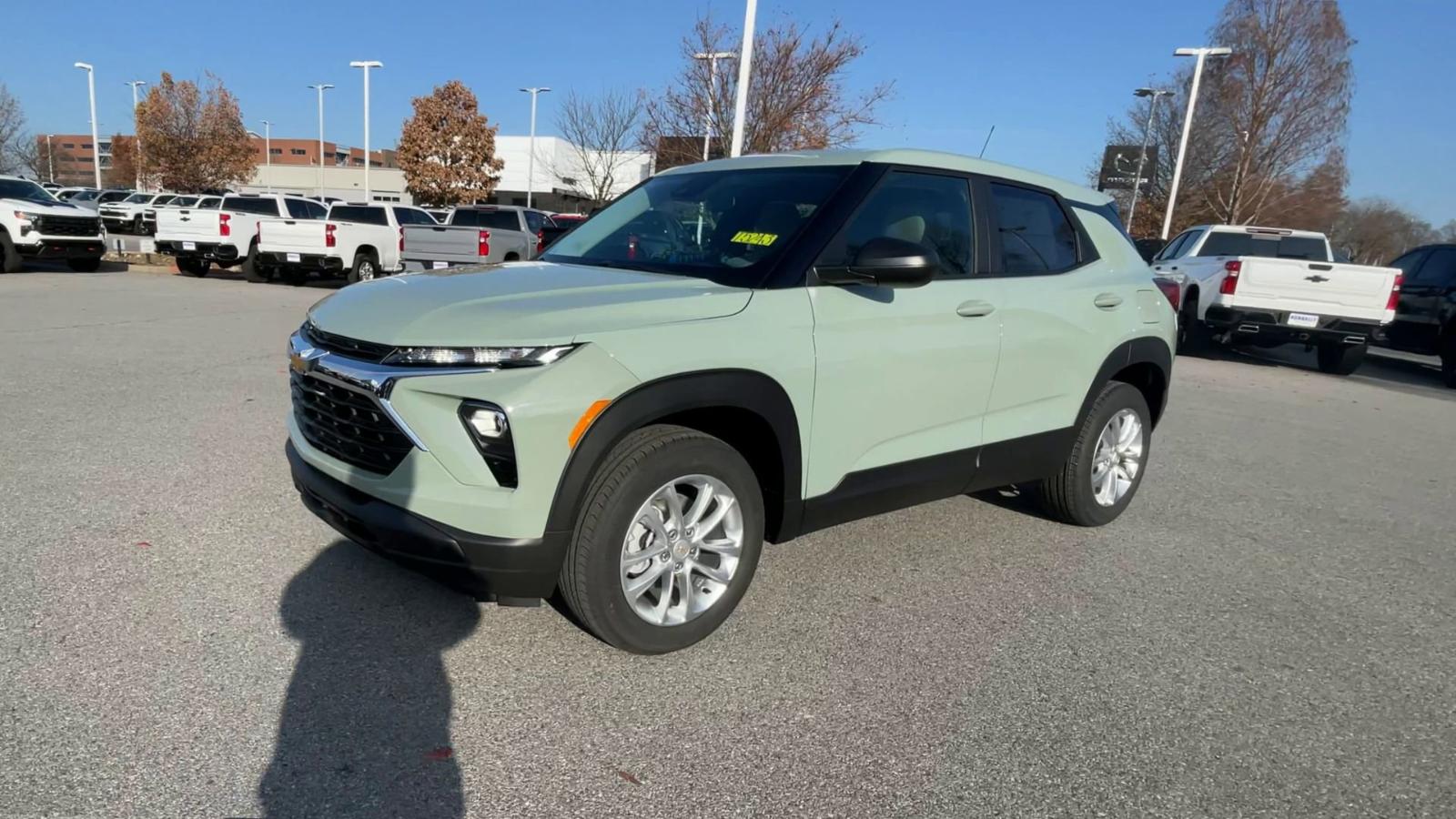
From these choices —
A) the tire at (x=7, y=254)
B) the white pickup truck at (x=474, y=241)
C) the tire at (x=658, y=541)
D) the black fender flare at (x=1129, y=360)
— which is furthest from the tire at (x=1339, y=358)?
the tire at (x=7, y=254)

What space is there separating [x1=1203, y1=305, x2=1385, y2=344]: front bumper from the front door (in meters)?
9.80

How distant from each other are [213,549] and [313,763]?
1749 millimetres

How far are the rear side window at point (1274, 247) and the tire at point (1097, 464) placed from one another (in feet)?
33.7

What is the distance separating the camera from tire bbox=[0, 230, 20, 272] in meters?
15.6

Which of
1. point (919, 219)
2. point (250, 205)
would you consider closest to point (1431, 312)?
point (919, 219)

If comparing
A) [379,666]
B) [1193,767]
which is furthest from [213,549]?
[1193,767]

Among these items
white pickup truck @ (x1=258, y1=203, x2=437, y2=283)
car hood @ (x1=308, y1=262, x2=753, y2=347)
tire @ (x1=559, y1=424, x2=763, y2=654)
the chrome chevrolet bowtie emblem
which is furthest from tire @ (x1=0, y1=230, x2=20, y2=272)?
tire @ (x1=559, y1=424, x2=763, y2=654)

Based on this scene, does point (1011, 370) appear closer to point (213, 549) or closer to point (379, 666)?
point (379, 666)

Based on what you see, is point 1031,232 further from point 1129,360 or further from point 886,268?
point 886,268

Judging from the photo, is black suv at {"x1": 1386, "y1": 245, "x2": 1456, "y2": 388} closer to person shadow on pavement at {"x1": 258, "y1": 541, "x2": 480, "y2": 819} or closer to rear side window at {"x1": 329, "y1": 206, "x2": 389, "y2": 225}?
person shadow on pavement at {"x1": 258, "y1": 541, "x2": 480, "y2": 819}

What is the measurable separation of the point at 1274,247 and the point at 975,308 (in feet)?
40.9

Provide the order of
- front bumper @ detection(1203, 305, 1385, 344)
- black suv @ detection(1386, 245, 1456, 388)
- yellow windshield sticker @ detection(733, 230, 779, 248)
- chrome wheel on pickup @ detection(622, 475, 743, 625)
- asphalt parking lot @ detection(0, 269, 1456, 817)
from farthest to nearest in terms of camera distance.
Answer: black suv @ detection(1386, 245, 1456, 388) < front bumper @ detection(1203, 305, 1385, 344) < yellow windshield sticker @ detection(733, 230, 779, 248) < chrome wheel on pickup @ detection(622, 475, 743, 625) < asphalt parking lot @ detection(0, 269, 1456, 817)

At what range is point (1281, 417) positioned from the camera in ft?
29.4

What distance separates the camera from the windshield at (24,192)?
52.6 feet
